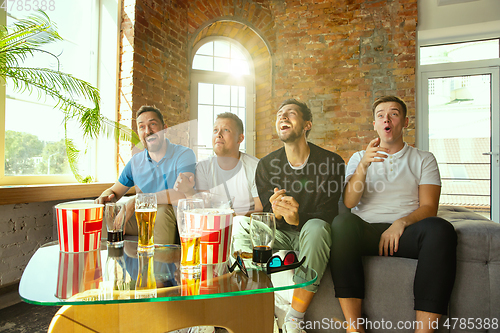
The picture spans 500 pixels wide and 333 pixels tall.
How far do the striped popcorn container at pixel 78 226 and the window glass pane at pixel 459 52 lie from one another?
3.37 meters

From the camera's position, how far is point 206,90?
267 cm

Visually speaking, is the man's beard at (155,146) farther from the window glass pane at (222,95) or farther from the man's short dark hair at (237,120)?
the window glass pane at (222,95)

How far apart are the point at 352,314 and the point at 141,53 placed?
261 cm

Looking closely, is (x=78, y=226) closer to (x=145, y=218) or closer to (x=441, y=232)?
(x=145, y=218)

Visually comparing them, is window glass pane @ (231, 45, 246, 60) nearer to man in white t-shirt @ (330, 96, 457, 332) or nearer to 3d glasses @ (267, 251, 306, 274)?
man in white t-shirt @ (330, 96, 457, 332)

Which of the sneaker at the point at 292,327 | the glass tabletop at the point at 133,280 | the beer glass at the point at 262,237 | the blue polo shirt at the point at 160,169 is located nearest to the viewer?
the glass tabletop at the point at 133,280

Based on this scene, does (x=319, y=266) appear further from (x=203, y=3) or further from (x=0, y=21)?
(x=203, y=3)

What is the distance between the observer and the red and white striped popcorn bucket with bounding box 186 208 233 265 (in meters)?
0.81

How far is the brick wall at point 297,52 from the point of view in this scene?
8.70 feet

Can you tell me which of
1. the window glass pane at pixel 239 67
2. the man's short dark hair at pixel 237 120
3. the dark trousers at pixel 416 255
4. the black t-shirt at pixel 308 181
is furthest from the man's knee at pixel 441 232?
the window glass pane at pixel 239 67

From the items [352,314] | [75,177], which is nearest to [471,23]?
[352,314]

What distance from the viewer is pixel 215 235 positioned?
830mm

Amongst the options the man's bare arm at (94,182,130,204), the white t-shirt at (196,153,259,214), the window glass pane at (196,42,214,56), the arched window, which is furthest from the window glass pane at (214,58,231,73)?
the man's bare arm at (94,182,130,204)

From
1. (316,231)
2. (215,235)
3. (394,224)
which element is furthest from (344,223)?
(215,235)
